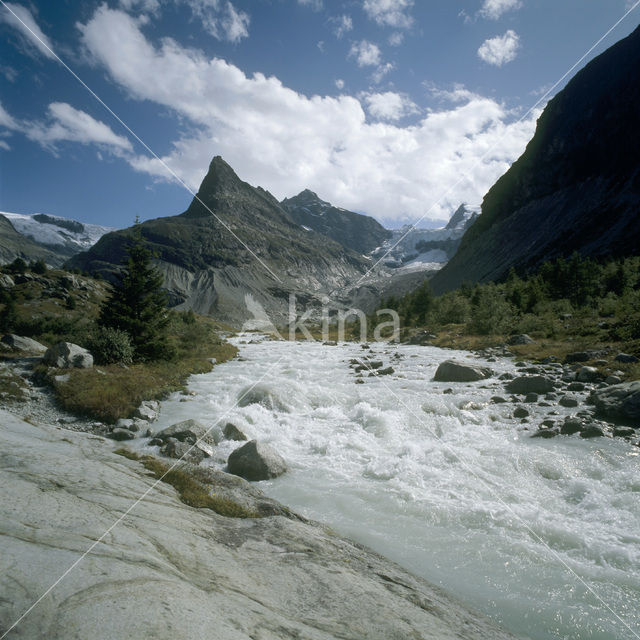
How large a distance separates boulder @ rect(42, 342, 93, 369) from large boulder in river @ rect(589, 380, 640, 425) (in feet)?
76.0

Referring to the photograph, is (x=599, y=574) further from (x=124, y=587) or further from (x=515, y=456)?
(x=124, y=587)

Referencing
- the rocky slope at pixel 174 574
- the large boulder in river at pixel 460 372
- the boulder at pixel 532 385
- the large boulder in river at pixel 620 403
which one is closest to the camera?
the rocky slope at pixel 174 574

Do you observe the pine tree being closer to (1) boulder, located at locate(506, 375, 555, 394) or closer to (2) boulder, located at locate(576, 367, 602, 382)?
(1) boulder, located at locate(506, 375, 555, 394)

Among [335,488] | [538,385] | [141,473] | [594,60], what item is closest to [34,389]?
[141,473]

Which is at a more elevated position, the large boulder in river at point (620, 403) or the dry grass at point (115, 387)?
the large boulder in river at point (620, 403)

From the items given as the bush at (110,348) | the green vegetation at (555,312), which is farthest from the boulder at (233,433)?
the green vegetation at (555,312)

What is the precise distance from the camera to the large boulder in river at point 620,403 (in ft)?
42.8

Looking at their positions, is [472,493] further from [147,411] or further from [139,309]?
[139,309]

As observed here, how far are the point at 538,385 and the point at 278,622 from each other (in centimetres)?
1747

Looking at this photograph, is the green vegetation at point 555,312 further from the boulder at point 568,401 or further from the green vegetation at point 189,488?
the green vegetation at point 189,488

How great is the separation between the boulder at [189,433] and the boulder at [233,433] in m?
0.49

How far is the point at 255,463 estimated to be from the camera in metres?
10.6

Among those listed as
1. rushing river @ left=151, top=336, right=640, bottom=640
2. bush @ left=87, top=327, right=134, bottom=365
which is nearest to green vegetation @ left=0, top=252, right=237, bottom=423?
bush @ left=87, top=327, right=134, bottom=365

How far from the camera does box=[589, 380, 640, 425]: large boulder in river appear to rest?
1303 centimetres
